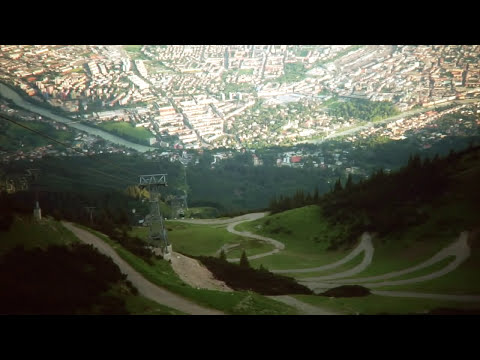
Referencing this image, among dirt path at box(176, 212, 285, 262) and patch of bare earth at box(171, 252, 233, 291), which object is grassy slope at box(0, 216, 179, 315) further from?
dirt path at box(176, 212, 285, 262)

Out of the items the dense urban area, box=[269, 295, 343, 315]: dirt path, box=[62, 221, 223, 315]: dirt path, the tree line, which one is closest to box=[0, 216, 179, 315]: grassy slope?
box=[62, 221, 223, 315]: dirt path

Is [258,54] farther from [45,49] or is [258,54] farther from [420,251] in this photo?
[420,251]

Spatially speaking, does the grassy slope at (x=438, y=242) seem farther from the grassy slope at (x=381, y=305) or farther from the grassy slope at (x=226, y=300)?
the grassy slope at (x=226, y=300)

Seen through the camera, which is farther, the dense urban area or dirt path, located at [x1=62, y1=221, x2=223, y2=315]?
the dense urban area

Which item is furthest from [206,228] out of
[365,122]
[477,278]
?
[365,122]

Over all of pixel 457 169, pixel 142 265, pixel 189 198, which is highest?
pixel 457 169

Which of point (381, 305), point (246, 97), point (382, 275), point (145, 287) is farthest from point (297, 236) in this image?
point (246, 97)

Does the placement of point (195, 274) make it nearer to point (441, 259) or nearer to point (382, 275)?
point (382, 275)
